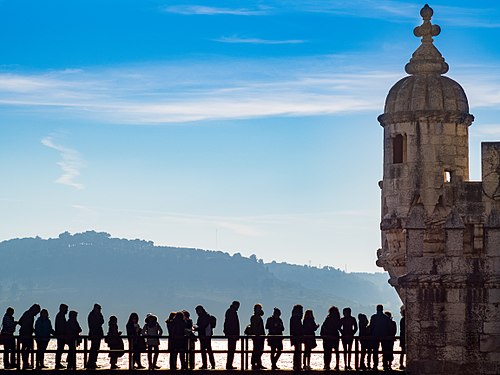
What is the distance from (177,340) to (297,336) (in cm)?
325

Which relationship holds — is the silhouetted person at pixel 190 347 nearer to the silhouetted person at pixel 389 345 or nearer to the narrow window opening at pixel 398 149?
the silhouetted person at pixel 389 345

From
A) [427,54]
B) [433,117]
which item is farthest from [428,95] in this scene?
[427,54]

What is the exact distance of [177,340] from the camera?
30.0 m

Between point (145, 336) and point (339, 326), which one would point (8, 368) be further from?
point (339, 326)

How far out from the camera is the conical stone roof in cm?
2991

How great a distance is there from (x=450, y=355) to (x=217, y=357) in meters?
11.1

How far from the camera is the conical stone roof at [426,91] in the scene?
98.1 feet

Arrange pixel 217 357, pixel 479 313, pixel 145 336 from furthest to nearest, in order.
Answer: pixel 217 357 < pixel 145 336 < pixel 479 313

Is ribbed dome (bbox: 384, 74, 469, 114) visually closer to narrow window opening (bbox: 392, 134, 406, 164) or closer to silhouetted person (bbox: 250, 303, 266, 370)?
narrow window opening (bbox: 392, 134, 406, 164)

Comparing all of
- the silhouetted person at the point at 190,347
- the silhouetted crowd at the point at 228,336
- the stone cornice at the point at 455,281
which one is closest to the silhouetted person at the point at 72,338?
the silhouetted crowd at the point at 228,336

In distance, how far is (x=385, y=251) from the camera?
31.0m

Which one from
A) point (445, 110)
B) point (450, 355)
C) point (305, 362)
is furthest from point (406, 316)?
point (445, 110)

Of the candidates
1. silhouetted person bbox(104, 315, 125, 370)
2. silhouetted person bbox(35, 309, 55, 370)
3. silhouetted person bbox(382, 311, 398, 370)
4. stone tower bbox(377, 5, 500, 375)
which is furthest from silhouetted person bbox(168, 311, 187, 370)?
stone tower bbox(377, 5, 500, 375)

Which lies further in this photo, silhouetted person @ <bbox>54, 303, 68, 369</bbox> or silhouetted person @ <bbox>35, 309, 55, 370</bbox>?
silhouetted person @ <bbox>35, 309, 55, 370</bbox>
